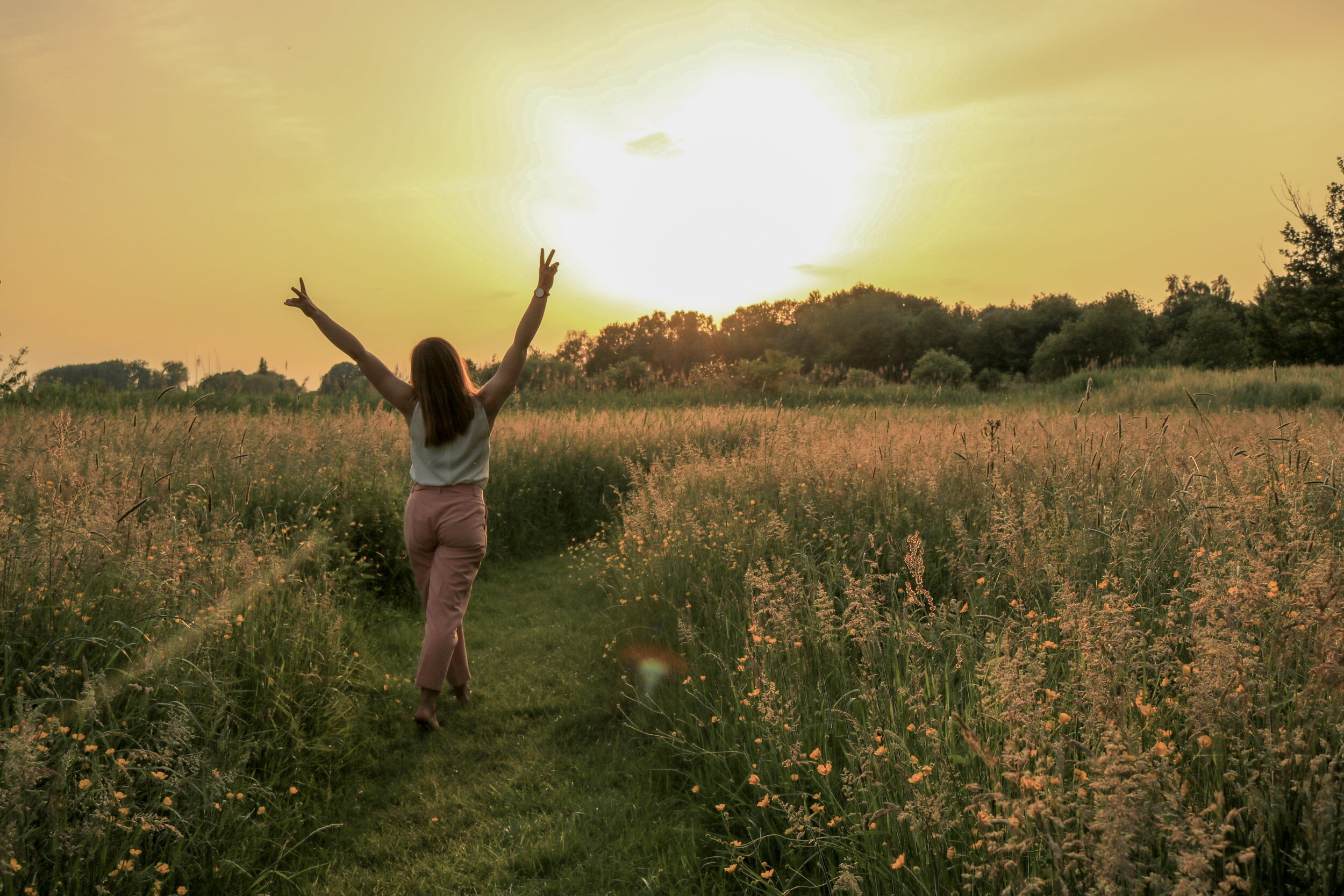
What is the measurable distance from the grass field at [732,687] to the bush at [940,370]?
1104 inches

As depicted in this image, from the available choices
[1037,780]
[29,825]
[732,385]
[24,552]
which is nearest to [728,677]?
[1037,780]

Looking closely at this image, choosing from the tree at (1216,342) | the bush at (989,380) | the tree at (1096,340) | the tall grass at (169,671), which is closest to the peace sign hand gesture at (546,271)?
the tall grass at (169,671)

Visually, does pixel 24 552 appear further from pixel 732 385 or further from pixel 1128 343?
pixel 1128 343

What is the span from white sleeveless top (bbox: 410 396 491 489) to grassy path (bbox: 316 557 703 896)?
178 centimetres

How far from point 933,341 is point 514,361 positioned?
63927 millimetres

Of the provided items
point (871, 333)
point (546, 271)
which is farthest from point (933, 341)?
point (546, 271)

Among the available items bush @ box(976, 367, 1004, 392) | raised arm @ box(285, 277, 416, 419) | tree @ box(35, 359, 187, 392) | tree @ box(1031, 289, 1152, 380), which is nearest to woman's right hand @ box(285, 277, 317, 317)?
raised arm @ box(285, 277, 416, 419)

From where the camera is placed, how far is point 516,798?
14.1 ft

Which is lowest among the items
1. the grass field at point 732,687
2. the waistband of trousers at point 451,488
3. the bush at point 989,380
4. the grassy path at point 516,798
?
the grassy path at point 516,798

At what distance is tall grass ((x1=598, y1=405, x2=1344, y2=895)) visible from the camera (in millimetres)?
2180

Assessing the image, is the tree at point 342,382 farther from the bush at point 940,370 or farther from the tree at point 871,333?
the tree at point 871,333

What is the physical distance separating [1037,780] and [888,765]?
1059mm

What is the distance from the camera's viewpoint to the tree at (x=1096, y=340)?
48.9 metres

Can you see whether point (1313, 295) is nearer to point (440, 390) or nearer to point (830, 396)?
point (830, 396)
